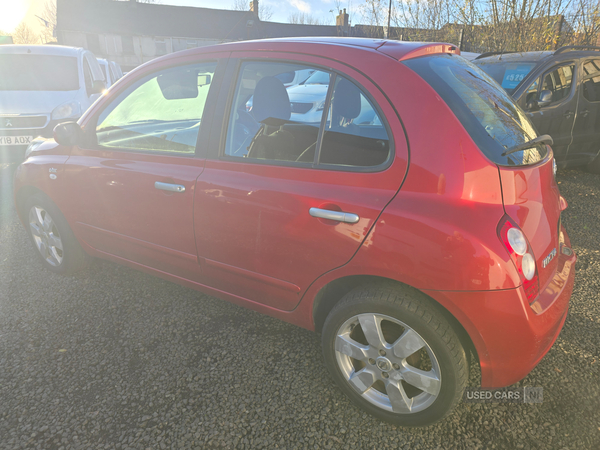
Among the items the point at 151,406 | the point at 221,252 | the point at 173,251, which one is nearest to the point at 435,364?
the point at 221,252

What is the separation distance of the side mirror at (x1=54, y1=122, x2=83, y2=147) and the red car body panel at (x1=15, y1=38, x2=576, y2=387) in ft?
1.86

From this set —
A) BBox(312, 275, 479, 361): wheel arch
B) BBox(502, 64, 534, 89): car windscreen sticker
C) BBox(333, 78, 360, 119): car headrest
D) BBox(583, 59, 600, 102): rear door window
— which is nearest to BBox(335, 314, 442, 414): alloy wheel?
BBox(312, 275, 479, 361): wheel arch

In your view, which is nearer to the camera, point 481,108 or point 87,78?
point 481,108

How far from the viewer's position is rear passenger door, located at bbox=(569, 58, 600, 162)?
5895 millimetres

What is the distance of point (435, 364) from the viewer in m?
1.80

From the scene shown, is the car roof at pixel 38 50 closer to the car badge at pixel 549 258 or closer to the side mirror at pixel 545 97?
the side mirror at pixel 545 97

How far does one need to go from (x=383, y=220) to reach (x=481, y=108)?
72 cm

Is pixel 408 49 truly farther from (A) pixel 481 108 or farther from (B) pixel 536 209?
(B) pixel 536 209

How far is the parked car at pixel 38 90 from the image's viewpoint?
685 cm

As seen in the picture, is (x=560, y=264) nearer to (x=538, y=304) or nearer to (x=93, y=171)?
(x=538, y=304)

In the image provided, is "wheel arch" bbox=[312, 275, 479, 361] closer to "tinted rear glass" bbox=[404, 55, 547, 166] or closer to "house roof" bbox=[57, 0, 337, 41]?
"tinted rear glass" bbox=[404, 55, 547, 166]

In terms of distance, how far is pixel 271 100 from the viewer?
7.43ft

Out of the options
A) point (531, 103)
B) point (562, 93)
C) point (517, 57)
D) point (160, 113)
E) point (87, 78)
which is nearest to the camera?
point (160, 113)

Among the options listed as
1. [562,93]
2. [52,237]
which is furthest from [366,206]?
[562,93]
